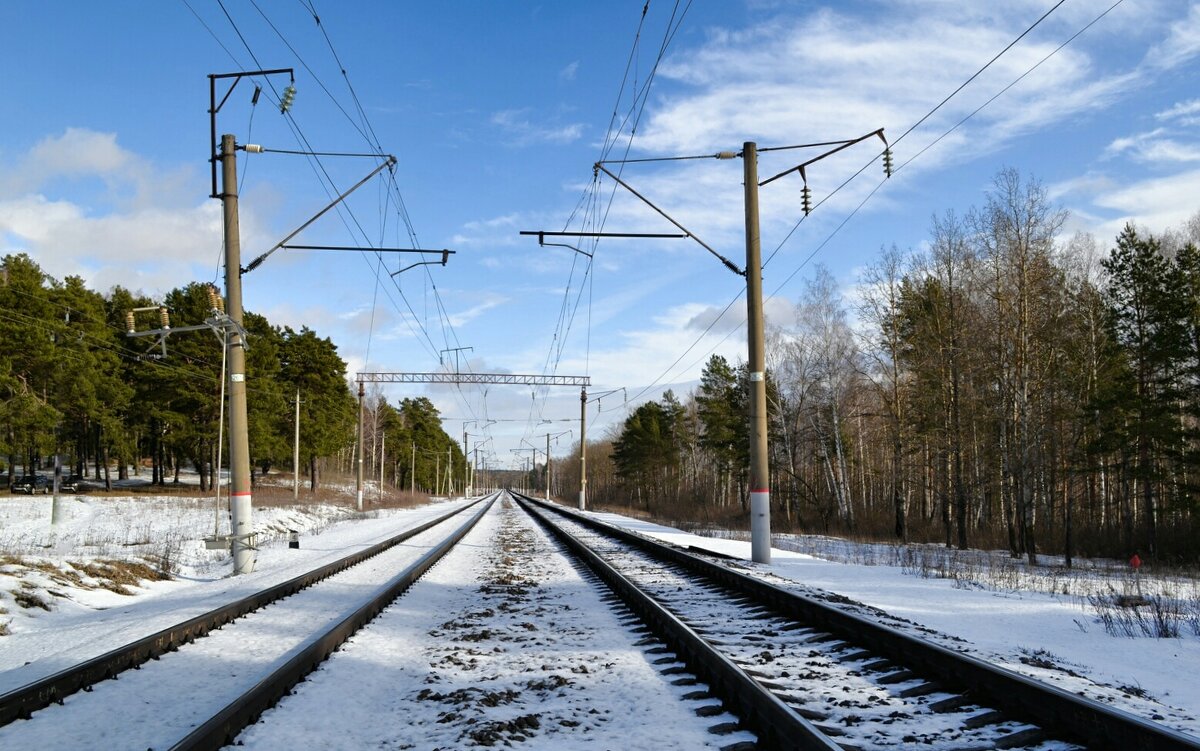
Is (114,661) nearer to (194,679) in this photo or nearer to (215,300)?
(194,679)

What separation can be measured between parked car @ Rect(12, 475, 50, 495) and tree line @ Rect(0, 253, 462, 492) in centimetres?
119

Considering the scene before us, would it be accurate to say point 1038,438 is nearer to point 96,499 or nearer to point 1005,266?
point 1005,266

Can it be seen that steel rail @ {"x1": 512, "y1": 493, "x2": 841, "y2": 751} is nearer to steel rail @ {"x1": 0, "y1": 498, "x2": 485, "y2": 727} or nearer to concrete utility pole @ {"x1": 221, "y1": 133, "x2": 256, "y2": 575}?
steel rail @ {"x1": 0, "y1": 498, "x2": 485, "y2": 727}

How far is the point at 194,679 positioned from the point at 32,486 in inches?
2176

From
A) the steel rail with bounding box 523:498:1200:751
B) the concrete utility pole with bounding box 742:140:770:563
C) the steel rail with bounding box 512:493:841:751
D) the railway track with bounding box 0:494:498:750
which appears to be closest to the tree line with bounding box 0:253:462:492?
the concrete utility pole with bounding box 742:140:770:563

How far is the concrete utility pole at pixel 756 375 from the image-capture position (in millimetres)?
15723

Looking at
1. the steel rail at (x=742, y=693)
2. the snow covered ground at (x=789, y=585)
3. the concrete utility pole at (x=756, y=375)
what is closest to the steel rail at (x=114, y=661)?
the snow covered ground at (x=789, y=585)

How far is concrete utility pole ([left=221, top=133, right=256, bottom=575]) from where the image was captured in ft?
47.8

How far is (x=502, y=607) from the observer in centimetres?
1032

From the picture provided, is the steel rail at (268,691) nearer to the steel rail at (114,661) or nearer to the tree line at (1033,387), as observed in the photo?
the steel rail at (114,661)

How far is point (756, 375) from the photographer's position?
16047mm

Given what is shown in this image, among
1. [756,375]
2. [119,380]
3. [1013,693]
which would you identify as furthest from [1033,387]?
[119,380]

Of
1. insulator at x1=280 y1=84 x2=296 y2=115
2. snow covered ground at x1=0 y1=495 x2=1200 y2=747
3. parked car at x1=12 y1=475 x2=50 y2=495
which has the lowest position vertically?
parked car at x1=12 y1=475 x2=50 y2=495

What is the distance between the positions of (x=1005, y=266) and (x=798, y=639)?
2995cm
